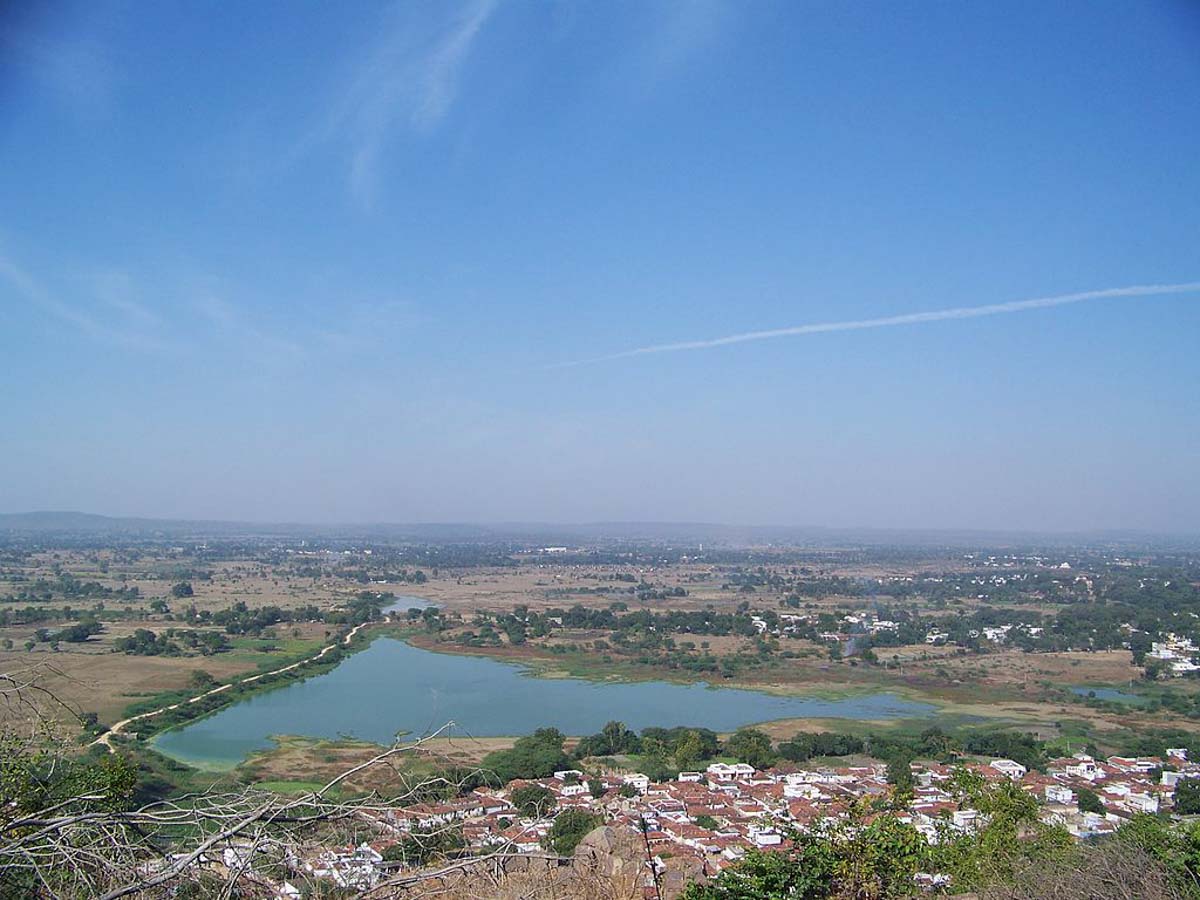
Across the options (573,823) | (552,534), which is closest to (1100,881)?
(573,823)

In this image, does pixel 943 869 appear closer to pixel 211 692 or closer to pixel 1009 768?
pixel 1009 768

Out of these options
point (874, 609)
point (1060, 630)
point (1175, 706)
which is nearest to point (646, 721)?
point (1175, 706)

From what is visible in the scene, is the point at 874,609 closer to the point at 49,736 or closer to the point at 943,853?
the point at 943,853

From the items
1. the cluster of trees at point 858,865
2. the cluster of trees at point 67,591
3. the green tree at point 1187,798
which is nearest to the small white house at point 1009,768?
the green tree at point 1187,798

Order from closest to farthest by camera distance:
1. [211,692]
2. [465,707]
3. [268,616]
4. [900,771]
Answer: [900,771] → [465,707] → [211,692] → [268,616]

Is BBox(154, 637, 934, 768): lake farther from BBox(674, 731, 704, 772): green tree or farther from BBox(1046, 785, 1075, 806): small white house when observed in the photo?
BBox(1046, 785, 1075, 806): small white house

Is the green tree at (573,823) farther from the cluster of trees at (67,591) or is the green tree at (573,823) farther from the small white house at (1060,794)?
the cluster of trees at (67,591)
